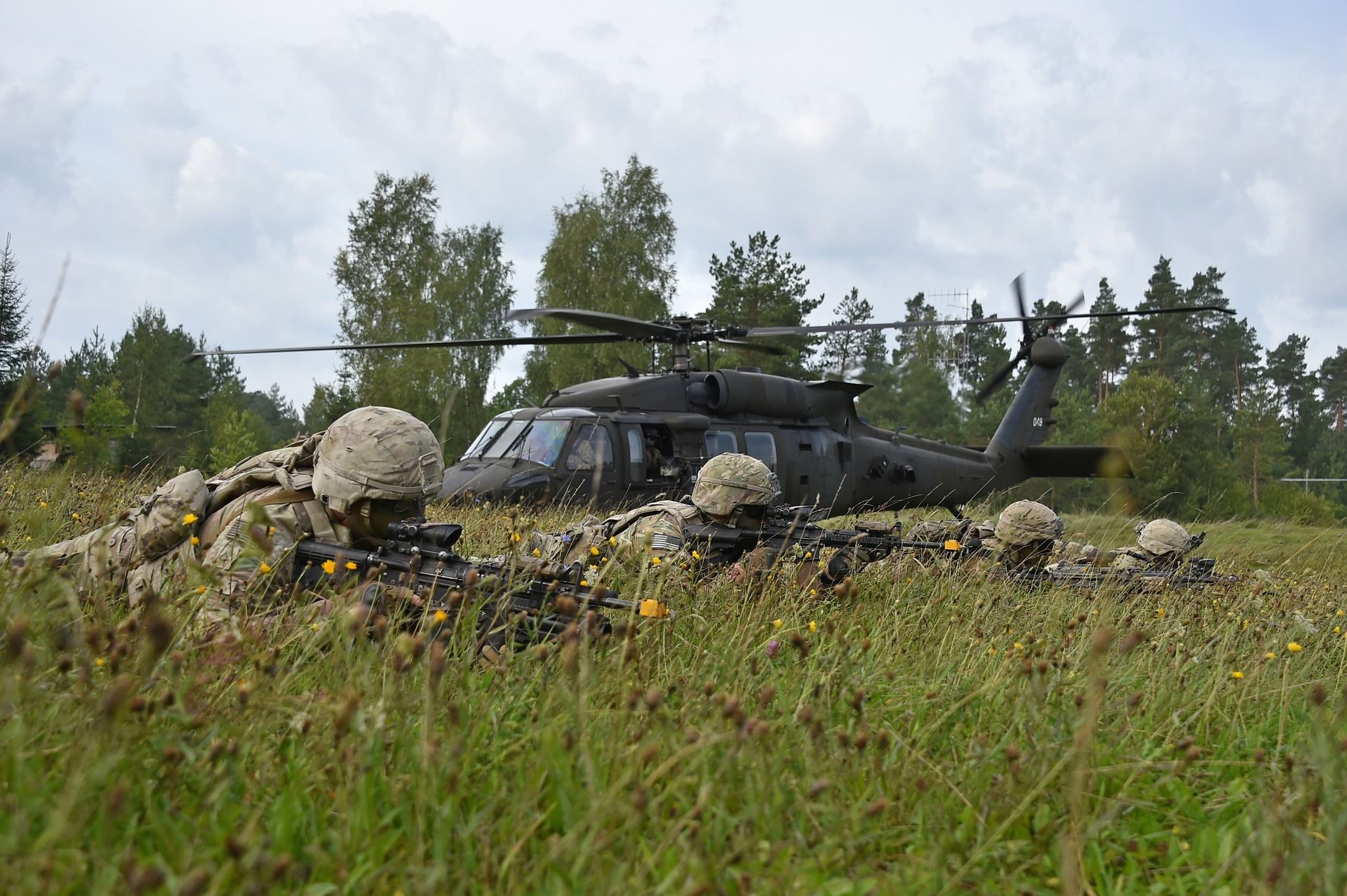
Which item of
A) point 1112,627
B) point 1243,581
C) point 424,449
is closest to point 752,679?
point 424,449

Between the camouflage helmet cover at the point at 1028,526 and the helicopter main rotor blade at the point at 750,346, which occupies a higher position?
the helicopter main rotor blade at the point at 750,346

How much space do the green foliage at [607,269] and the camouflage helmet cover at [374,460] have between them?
2689 centimetres

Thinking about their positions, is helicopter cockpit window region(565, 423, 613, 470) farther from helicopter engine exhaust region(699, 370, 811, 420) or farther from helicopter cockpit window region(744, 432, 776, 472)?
helicopter cockpit window region(744, 432, 776, 472)

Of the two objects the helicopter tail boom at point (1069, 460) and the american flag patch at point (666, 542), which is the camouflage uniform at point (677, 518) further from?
the helicopter tail boom at point (1069, 460)

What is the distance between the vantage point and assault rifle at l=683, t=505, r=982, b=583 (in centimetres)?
532

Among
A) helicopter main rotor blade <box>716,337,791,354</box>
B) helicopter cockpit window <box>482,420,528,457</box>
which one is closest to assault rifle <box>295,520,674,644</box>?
helicopter cockpit window <box>482,420,528,457</box>

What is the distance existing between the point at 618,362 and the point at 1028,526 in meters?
25.0

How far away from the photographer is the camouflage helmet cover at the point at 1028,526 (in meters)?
6.67

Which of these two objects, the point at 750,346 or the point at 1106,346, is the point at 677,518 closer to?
the point at 750,346

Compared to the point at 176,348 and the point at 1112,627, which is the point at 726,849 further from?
the point at 176,348

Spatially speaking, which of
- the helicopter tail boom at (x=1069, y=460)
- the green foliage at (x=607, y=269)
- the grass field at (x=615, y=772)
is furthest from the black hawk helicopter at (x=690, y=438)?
the green foliage at (x=607, y=269)

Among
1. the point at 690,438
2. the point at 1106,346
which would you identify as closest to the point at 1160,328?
the point at 1106,346

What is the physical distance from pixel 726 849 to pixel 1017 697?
1210 millimetres

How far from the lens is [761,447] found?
37.4 ft
